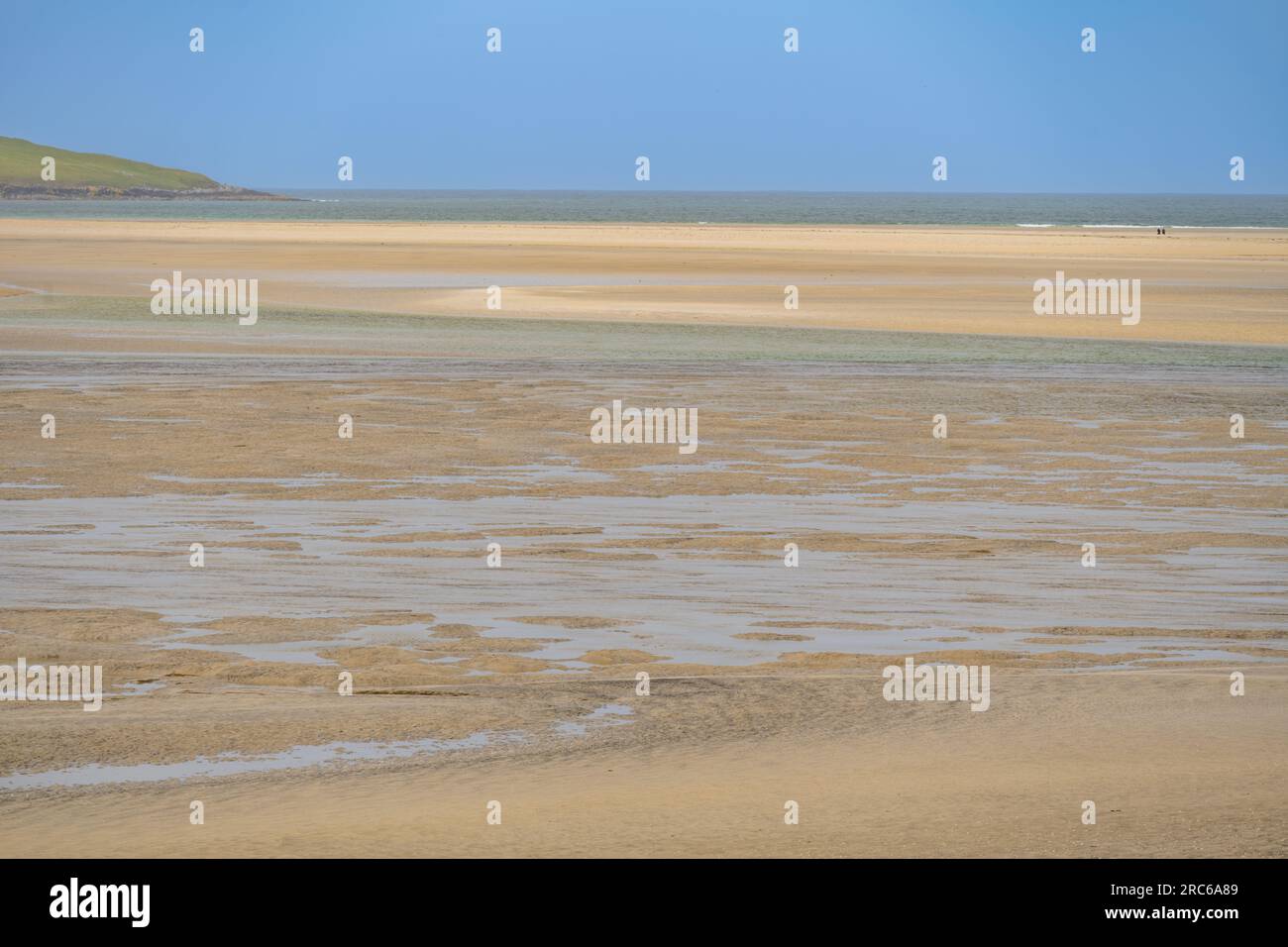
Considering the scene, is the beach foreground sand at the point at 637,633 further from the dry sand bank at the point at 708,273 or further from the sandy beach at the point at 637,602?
the dry sand bank at the point at 708,273

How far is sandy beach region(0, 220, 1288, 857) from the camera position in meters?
6.72

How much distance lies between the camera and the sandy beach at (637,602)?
6.72 meters

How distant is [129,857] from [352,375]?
53.6ft

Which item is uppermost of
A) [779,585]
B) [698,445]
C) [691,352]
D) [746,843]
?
[691,352]

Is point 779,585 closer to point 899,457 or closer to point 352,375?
point 899,457

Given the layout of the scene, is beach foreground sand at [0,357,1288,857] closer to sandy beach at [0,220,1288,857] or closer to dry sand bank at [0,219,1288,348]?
sandy beach at [0,220,1288,857]

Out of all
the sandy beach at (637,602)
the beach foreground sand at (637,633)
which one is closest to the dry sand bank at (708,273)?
the sandy beach at (637,602)

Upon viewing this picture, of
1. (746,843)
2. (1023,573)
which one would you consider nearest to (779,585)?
(1023,573)

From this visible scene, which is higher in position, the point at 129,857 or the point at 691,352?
the point at 691,352

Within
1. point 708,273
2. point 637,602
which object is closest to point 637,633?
point 637,602

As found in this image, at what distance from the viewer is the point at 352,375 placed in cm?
2203

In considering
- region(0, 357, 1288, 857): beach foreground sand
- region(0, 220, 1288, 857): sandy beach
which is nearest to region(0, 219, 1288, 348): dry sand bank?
region(0, 220, 1288, 857): sandy beach

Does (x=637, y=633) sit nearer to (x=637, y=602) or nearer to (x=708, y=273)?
(x=637, y=602)

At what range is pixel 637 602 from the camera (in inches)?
405
